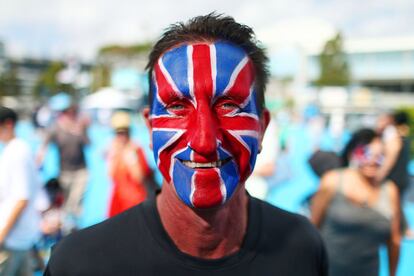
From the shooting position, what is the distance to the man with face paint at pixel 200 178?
4.22ft

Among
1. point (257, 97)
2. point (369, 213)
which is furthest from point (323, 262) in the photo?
point (369, 213)

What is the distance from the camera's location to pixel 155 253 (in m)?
1.42

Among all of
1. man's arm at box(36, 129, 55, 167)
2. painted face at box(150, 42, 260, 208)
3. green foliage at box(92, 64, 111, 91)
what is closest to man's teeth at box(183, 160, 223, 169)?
painted face at box(150, 42, 260, 208)

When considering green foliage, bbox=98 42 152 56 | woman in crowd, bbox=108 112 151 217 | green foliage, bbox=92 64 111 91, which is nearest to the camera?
woman in crowd, bbox=108 112 151 217

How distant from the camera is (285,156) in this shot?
231 inches

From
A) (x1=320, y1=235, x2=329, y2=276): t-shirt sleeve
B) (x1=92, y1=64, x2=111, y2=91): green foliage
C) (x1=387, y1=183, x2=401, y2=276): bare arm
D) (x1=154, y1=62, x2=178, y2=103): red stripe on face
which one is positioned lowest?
(x1=387, y1=183, x2=401, y2=276): bare arm

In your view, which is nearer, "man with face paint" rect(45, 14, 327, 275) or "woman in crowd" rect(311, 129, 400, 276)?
"man with face paint" rect(45, 14, 327, 275)

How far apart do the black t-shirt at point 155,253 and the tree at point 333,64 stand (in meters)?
46.3

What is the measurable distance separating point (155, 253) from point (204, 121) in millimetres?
468

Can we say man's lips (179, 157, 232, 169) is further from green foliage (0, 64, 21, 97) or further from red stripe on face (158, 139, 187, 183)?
green foliage (0, 64, 21, 97)

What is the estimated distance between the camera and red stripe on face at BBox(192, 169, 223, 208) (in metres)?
Result: 1.26

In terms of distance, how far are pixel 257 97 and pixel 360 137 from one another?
7.53 ft

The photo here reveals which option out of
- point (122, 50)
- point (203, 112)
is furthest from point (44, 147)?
point (122, 50)

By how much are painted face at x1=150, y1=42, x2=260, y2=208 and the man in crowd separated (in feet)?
7.18
